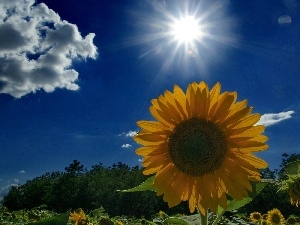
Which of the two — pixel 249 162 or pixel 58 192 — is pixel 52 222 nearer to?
pixel 249 162

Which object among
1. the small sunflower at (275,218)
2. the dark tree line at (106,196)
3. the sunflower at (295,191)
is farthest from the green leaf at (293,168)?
the dark tree line at (106,196)

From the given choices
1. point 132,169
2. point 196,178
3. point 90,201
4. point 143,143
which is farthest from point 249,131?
point 132,169

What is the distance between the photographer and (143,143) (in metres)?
2.31

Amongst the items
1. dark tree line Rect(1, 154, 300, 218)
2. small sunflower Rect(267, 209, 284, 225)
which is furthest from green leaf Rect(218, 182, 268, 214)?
dark tree line Rect(1, 154, 300, 218)

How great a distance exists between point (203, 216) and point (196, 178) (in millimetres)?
217

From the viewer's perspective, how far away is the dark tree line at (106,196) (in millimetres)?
32938

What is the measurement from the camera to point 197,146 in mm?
2365

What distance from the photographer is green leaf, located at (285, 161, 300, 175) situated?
3338mm

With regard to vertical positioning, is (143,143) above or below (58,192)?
below

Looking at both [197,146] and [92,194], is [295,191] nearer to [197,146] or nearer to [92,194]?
[197,146]

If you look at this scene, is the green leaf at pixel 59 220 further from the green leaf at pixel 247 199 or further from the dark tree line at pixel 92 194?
the dark tree line at pixel 92 194

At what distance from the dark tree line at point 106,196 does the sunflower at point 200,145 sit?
29.0 m

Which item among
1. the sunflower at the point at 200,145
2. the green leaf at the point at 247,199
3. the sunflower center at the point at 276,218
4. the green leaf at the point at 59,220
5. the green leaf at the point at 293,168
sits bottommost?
the green leaf at the point at 59,220

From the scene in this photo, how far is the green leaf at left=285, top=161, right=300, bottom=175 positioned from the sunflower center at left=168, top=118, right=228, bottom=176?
48.8 inches
